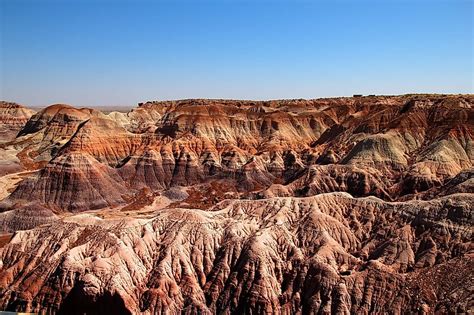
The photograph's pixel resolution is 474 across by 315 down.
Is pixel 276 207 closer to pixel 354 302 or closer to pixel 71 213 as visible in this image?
pixel 354 302

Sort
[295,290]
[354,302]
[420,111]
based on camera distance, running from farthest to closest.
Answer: [420,111] → [295,290] → [354,302]

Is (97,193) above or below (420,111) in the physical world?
below

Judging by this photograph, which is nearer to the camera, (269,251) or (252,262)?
(252,262)

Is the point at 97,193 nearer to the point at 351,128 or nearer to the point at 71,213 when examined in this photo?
the point at 71,213

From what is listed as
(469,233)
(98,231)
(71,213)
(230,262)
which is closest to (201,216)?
(230,262)

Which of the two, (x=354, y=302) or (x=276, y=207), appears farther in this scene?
(x=276, y=207)

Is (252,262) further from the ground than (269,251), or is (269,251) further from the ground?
(269,251)

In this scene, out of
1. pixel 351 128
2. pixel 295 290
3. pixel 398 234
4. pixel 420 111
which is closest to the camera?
pixel 295 290

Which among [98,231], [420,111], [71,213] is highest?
[420,111]

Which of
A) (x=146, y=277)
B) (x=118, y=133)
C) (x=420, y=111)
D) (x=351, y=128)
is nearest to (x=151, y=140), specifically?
(x=118, y=133)
